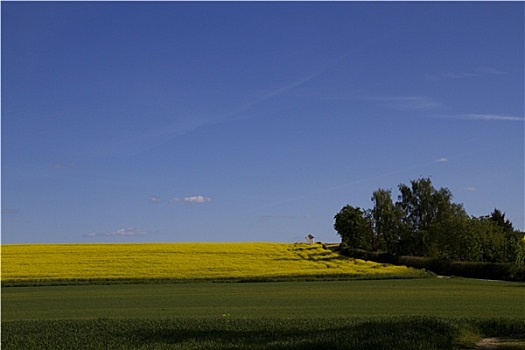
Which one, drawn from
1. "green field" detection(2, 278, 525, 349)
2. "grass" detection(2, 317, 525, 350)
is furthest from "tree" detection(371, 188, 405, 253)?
"grass" detection(2, 317, 525, 350)

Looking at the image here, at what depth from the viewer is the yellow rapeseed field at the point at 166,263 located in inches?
2290

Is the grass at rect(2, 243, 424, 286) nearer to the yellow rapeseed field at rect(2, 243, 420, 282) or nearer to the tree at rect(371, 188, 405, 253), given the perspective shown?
the yellow rapeseed field at rect(2, 243, 420, 282)

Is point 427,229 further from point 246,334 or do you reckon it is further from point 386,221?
point 246,334

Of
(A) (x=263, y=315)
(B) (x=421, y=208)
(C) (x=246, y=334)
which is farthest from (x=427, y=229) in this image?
(C) (x=246, y=334)

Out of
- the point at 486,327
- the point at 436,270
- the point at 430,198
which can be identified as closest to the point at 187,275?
the point at 436,270

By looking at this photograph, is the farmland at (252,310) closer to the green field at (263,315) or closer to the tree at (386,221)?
the green field at (263,315)

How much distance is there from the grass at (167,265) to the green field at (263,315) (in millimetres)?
4005

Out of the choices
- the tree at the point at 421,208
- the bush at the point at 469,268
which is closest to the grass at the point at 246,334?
the bush at the point at 469,268

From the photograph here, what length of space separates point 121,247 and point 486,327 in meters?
59.9

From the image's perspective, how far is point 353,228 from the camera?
11600cm

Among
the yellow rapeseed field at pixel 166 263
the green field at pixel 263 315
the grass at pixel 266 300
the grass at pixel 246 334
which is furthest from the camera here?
the yellow rapeseed field at pixel 166 263

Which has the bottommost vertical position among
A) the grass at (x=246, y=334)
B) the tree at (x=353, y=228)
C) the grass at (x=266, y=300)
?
the grass at (x=266, y=300)

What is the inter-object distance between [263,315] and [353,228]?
86829 mm

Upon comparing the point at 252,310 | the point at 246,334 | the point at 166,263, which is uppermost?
the point at 166,263
